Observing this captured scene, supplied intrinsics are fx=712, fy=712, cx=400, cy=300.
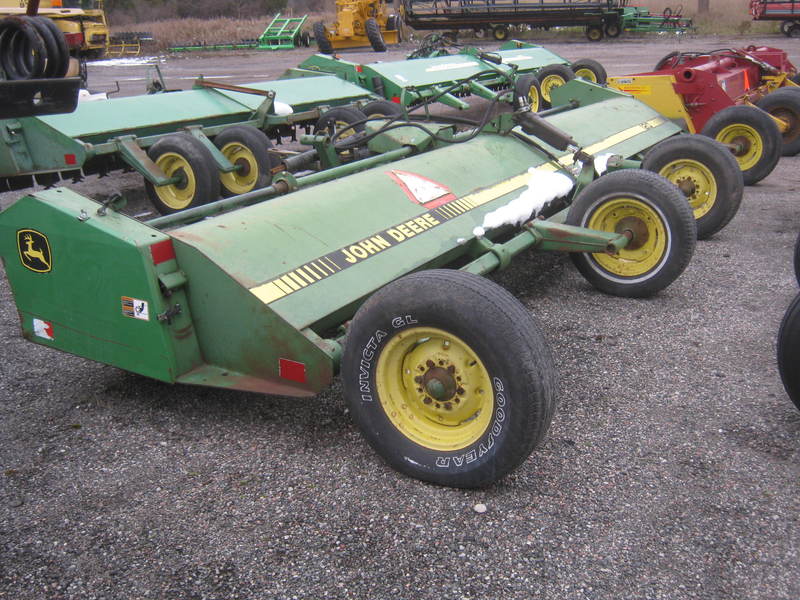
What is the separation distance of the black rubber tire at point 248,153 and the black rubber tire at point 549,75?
5346mm

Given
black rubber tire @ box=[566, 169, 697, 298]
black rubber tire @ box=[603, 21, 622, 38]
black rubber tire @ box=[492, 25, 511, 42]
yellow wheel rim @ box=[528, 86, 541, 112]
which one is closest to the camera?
black rubber tire @ box=[566, 169, 697, 298]

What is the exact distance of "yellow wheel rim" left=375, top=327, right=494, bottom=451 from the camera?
238 cm

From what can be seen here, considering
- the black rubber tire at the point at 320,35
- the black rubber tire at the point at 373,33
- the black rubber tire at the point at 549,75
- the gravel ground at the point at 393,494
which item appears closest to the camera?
the gravel ground at the point at 393,494

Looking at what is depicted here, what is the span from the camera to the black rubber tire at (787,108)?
7516 millimetres

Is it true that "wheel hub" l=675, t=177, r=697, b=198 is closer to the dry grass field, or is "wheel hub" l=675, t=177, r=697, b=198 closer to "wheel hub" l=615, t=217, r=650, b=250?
"wheel hub" l=615, t=217, r=650, b=250

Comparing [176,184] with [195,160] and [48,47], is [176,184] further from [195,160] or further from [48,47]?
[48,47]

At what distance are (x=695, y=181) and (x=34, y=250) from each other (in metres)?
4.19

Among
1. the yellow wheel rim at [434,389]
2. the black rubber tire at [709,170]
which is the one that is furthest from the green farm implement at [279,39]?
the yellow wheel rim at [434,389]

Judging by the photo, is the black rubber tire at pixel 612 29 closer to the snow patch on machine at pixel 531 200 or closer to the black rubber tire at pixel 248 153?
the black rubber tire at pixel 248 153

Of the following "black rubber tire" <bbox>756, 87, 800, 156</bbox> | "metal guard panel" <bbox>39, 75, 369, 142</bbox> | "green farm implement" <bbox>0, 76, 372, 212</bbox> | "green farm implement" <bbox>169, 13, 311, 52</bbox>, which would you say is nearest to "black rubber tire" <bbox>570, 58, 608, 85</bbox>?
"black rubber tire" <bbox>756, 87, 800, 156</bbox>

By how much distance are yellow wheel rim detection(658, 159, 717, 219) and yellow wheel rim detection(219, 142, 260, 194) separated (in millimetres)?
3507

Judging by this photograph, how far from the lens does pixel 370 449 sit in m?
2.74

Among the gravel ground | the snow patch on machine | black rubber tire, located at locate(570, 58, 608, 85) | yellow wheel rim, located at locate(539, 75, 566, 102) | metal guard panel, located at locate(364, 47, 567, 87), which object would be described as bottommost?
the gravel ground

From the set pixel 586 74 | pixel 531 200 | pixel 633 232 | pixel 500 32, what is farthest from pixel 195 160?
pixel 500 32
